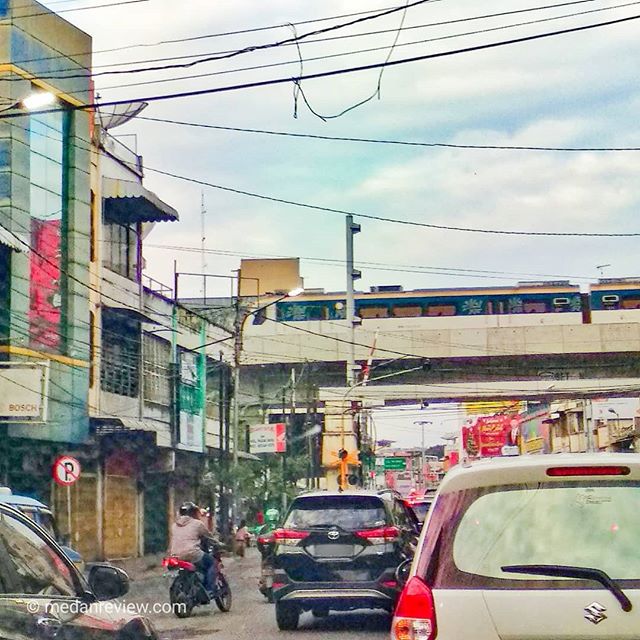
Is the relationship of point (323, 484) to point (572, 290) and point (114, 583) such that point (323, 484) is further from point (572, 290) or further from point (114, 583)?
point (114, 583)

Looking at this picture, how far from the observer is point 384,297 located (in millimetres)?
58281

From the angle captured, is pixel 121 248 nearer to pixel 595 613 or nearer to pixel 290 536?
pixel 290 536

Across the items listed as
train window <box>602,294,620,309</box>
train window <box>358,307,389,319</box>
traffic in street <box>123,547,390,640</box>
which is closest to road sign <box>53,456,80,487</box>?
traffic in street <box>123,547,390,640</box>

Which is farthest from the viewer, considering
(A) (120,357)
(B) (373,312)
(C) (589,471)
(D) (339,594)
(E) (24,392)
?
(B) (373,312)

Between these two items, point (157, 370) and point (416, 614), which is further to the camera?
point (157, 370)

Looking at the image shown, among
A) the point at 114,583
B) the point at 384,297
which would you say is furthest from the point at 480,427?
the point at 114,583

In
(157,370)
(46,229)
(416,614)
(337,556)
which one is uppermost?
(46,229)

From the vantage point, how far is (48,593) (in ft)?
17.7

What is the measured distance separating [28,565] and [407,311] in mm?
53190

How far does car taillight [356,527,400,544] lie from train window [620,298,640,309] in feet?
149

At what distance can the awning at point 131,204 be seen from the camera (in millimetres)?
36562

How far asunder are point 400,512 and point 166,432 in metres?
24.6

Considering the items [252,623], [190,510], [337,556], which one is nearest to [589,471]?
[337,556]

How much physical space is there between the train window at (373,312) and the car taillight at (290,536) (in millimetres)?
43279
